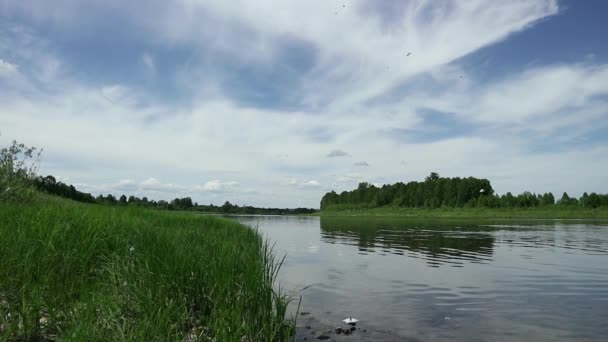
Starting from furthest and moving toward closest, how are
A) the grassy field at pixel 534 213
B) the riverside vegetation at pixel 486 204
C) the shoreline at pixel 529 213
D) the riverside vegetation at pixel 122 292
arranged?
the riverside vegetation at pixel 486 204 → the grassy field at pixel 534 213 → the shoreline at pixel 529 213 → the riverside vegetation at pixel 122 292

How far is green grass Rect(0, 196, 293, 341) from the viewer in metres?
6.87

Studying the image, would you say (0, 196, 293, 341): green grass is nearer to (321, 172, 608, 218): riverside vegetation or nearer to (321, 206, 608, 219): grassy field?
(321, 206, 608, 219): grassy field

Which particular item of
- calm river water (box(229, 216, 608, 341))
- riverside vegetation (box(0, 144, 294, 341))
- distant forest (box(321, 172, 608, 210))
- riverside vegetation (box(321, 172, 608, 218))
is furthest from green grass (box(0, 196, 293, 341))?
distant forest (box(321, 172, 608, 210))

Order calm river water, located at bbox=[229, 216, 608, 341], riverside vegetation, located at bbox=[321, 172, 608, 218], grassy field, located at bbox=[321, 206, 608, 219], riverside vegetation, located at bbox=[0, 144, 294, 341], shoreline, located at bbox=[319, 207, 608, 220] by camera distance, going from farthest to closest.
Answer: riverside vegetation, located at bbox=[321, 172, 608, 218] < grassy field, located at bbox=[321, 206, 608, 219] < shoreline, located at bbox=[319, 207, 608, 220] < calm river water, located at bbox=[229, 216, 608, 341] < riverside vegetation, located at bbox=[0, 144, 294, 341]

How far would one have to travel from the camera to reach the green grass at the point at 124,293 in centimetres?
687

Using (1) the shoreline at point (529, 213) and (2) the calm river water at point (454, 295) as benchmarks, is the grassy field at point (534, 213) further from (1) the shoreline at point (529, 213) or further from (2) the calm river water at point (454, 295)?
(2) the calm river water at point (454, 295)

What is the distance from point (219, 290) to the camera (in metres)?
8.66

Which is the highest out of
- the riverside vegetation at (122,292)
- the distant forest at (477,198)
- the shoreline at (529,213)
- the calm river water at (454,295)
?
the distant forest at (477,198)

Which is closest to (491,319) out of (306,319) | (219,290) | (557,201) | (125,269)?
(306,319)

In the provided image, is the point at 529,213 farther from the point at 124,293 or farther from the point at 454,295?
the point at 124,293

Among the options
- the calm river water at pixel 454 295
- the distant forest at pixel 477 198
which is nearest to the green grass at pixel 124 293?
the calm river water at pixel 454 295

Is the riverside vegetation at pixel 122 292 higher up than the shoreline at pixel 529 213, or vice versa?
the shoreline at pixel 529 213

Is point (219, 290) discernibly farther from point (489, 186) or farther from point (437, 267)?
point (489, 186)

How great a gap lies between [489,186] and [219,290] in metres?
198
